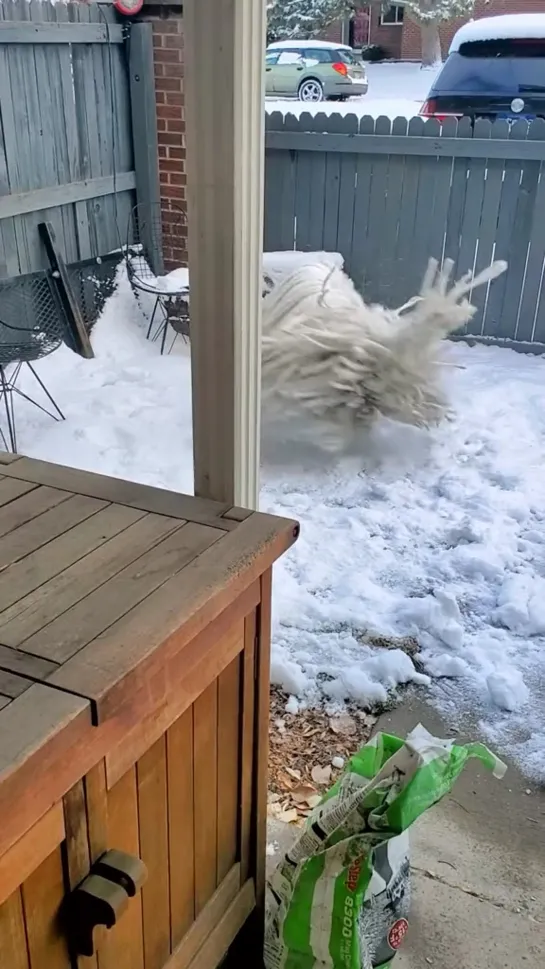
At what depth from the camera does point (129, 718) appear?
102 cm

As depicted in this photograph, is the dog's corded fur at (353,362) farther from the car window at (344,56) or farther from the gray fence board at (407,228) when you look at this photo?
the car window at (344,56)

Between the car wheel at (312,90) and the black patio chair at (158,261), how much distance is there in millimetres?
10881

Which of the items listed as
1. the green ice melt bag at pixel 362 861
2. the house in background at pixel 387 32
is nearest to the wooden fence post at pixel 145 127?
the green ice melt bag at pixel 362 861

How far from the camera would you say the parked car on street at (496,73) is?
575cm

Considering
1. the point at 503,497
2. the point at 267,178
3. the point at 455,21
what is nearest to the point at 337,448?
the point at 503,497

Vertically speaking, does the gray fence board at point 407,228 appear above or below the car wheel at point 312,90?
above

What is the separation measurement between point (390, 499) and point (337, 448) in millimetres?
403

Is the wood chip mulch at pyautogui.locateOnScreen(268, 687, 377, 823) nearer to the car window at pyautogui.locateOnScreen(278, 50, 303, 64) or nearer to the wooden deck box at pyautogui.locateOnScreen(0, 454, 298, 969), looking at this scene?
the wooden deck box at pyautogui.locateOnScreen(0, 454, 298, 969)

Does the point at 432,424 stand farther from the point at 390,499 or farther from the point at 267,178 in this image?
the point at 267,178

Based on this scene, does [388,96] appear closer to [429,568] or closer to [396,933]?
[429,568]

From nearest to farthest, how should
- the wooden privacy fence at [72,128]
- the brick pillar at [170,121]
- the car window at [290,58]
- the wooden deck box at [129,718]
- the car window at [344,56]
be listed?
the wooden deck box at [129,718], the wooden privacy fence at [72,128], the brick pillar at [170,121], the car window at [290,58], the car window at [344,56]

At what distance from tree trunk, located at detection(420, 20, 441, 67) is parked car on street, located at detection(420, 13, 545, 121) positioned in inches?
508

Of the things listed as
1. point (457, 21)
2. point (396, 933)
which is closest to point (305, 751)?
point (396, 933)

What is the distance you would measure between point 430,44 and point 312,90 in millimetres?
4621
